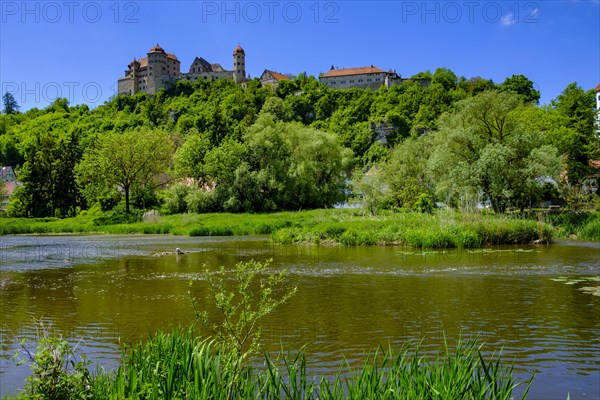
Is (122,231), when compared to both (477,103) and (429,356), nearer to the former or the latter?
(477,103)

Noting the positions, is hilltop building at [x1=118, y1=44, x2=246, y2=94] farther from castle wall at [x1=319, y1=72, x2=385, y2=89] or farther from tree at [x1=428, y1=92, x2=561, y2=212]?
tree at [x1=428, y1=92, x2=561, y2=212]

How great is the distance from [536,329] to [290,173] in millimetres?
47802

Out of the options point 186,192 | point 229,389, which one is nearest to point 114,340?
point 229,389

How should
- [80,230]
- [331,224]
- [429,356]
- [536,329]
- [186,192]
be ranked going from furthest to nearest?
1. [186,192]
2. [80,230]
3. [331,224]
4. [536,329]
5. [429,356]

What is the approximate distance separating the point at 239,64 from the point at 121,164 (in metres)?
134

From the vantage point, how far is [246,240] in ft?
130

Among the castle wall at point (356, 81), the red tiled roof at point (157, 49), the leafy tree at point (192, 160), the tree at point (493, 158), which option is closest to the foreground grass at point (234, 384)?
the tree at point (493, 158)

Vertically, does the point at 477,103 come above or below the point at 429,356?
above

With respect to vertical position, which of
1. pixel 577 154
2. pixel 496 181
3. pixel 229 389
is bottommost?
pixel 229 389

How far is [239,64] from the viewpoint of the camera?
191 meters

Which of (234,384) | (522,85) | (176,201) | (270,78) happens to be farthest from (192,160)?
(270,78)

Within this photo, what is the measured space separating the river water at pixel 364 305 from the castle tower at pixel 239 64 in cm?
16968

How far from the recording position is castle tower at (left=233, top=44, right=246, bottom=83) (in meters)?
190

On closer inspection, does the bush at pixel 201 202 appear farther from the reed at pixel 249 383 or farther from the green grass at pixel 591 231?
the reed at pixel 249 383
